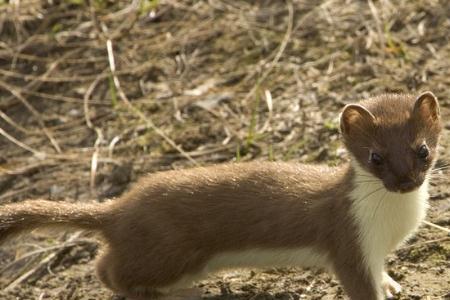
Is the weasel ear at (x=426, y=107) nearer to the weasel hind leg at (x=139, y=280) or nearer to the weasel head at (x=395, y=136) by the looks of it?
the weasel head at (x=395, y=136)

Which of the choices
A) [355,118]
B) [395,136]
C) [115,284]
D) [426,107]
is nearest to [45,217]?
[115,284]

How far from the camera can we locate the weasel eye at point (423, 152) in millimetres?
3816

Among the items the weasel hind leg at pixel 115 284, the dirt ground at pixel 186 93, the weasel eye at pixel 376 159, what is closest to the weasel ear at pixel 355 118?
the weasel eye at pixel 376 159

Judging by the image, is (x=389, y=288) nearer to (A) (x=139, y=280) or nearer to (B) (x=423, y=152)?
(B) (x=423, y=152)

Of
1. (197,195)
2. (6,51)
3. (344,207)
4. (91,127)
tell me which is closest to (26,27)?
(6,51)

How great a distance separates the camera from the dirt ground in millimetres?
5000

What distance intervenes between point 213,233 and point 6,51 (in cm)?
372

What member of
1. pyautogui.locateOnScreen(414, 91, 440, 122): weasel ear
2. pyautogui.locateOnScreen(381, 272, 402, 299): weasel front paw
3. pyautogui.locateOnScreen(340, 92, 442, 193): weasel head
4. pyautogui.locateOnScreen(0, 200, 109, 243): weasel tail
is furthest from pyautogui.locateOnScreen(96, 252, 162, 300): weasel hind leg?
pyautogui.locateOnScreen(414, 91, 440, 122): weasel ear

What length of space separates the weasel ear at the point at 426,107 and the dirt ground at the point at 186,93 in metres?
0.80

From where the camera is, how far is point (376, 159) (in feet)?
12.7

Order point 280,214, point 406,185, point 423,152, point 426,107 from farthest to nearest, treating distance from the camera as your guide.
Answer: point 280,214
point 426,107
point 423,152
point 406,185

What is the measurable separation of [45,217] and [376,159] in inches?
63.0

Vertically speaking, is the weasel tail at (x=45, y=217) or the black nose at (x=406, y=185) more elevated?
the black nose at (x=406, y=185)

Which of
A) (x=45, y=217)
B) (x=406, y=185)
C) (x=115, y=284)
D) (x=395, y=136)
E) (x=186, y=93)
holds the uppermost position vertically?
(x=395, y=136)
